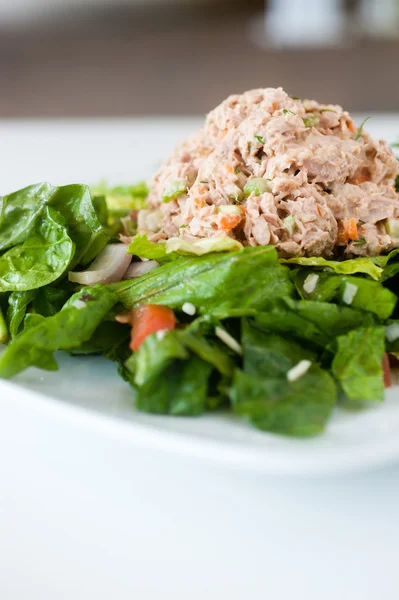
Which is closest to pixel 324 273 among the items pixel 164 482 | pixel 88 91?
pixel 164 482

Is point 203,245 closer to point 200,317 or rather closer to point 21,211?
point 200,317

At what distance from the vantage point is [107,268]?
10.4ft

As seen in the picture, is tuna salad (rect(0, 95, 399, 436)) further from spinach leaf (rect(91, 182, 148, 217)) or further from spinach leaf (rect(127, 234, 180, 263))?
spinach leaf (rect(91, 182, 148, 217))

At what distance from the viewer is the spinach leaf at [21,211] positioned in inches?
131

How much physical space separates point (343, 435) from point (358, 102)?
997cm

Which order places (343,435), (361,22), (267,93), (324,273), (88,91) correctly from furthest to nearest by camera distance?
(361,22), (88,91), (267,93), (324,273), (343,435)

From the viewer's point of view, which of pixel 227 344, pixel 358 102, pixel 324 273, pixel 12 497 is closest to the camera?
pixel 12 497

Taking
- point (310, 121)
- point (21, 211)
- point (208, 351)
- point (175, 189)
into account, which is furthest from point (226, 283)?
point (21, 211)

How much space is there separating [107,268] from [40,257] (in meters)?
0.33

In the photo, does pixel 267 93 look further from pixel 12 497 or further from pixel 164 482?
pixel 12 497

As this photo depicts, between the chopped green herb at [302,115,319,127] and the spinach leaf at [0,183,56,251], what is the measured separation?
4.23 ft

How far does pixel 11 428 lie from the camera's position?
2834 millimetres

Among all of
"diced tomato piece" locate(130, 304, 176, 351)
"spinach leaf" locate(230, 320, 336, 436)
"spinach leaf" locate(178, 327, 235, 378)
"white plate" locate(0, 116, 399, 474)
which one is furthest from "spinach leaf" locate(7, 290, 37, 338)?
"spinach leaf" locate(230, 320, 336, 436)

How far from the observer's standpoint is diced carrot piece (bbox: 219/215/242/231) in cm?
302
